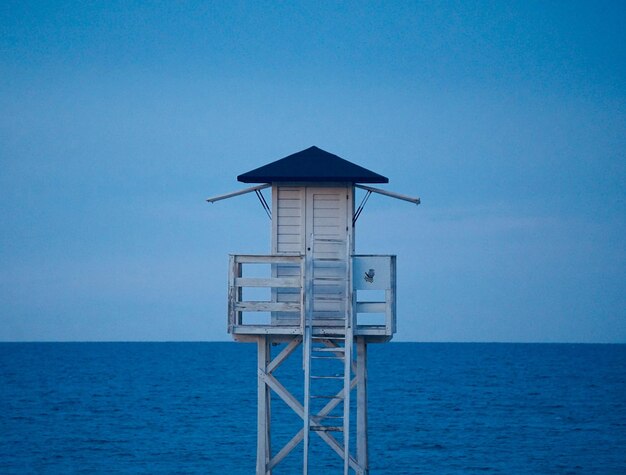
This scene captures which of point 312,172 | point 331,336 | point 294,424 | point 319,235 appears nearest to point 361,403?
point 331,336

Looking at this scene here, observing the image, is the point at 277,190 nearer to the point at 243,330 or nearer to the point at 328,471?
the point at 243,330

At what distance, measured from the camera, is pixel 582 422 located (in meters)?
48.7

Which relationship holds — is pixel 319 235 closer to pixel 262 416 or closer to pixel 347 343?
pixel 347 343

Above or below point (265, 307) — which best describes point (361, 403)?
below

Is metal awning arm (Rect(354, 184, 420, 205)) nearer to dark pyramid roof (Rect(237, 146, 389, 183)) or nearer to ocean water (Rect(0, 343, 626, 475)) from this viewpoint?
dark pyramid roof (Rect(237, 146, 389, 183))

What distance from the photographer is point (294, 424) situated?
1917 inches

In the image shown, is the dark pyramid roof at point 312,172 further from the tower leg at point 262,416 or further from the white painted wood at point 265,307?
the tower leg at point 262,416

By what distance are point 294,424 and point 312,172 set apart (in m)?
32.5

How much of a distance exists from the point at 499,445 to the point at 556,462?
5.06 metres

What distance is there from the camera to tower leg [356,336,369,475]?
59.7ft

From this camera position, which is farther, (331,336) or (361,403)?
(361,403)

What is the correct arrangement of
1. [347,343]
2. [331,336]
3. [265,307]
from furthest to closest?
[331,336]
[265,307]
[347,343]

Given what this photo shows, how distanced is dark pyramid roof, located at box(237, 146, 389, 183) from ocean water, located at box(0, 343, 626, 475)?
15.8 m

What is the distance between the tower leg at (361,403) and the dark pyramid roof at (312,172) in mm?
2847
